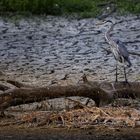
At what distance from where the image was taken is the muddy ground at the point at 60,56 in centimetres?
928

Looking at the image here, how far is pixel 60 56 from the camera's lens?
14.2 metres

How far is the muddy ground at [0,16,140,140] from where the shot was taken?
30.5ft

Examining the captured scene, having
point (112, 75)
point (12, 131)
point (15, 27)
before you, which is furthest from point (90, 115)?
point (15, 27)

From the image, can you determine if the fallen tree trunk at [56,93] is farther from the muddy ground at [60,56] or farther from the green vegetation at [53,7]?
the green vegetation at [53,7]

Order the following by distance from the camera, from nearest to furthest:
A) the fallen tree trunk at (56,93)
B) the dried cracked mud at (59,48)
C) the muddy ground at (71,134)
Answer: the muddy ground at (71,134)
the fallen tree trunk at (56,93)
the dried cracked mud at (59,48)

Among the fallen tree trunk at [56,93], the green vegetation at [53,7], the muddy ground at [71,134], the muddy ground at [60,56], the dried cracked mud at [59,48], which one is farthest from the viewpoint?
the green vegetation at [53,7]

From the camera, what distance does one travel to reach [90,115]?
31.7 feet

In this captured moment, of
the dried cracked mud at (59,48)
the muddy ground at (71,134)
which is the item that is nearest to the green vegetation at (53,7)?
the dried cracked mud at (59,48)

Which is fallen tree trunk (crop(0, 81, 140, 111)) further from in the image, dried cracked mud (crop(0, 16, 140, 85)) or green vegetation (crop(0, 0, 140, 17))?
green vegetation (crop(0, 0, 140, 17))

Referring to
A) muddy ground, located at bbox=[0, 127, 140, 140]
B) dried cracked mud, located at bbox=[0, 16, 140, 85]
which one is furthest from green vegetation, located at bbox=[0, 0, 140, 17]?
muddy ground, located at bbox=[0, 127, 140, 140]

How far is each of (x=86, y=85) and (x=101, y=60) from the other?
12.3 feet

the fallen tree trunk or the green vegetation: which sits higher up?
the green vegetation

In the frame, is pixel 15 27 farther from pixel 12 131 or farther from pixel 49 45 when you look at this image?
pixel 12 131

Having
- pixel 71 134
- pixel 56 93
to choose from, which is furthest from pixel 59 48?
pixel 71 134
